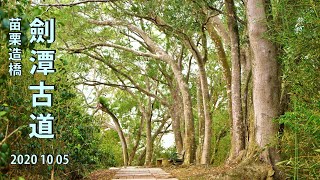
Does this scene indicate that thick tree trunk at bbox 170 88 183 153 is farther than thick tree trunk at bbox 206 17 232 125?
Yes

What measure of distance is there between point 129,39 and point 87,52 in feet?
5.09

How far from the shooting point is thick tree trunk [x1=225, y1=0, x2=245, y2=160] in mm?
6918

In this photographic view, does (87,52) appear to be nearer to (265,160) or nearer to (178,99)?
(178,99)

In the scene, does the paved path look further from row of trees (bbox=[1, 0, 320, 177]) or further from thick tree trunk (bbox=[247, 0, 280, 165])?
thick tree trunk (bbox=[247, 0, 280, 165])

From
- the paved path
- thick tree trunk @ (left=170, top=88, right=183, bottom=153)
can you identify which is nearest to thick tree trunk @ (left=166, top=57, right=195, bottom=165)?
the paved path

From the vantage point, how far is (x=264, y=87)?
5.43m

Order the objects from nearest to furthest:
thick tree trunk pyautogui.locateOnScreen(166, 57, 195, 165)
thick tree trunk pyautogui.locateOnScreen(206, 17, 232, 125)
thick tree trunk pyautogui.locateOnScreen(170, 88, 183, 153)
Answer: thick tree trunk pyautogui.locateOnScreen(206, 17, 232, 125) → thick tree trunk pyautogui.locateOnScreen(166, 57, 195, 165) → thick tree trunk pyautogui.locateOnScreen(170, 88, 183, 153)

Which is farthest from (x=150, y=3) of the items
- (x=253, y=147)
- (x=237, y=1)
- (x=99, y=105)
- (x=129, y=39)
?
(x=99, y=105)

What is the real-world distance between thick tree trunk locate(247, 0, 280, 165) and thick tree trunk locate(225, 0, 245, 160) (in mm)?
1472

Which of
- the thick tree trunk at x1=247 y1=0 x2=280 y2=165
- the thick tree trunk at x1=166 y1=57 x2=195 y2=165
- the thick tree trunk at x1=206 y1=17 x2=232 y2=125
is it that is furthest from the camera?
the thick tree trunk at x1=166 y1=57 x2=195 y2=165

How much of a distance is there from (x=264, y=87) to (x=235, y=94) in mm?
1703

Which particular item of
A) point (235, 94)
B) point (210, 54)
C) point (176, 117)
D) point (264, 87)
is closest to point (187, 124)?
point (176, 117)

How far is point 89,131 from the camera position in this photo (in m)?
6.72

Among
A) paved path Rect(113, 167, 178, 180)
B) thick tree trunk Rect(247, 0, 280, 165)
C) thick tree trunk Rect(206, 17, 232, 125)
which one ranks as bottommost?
paved path Rect(113, 167, 178, 180)
